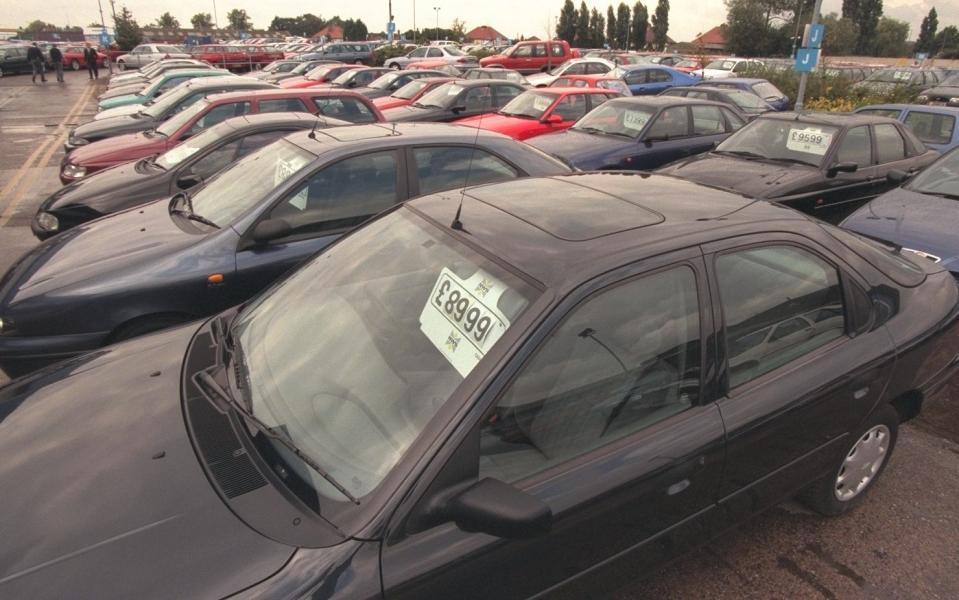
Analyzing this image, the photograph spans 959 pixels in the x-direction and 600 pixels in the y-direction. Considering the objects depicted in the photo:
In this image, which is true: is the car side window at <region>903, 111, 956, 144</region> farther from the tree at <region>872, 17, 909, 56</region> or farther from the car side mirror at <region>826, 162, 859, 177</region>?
the tree at <region>872, 17, 909, 56</region>

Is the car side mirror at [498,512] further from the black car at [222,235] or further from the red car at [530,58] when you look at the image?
the red car at [530,58]

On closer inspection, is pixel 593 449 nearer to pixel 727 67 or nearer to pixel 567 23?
pixel 727 67

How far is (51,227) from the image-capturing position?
17.1 ft

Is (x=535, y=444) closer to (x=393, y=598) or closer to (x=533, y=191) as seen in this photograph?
(x=393, y=598)

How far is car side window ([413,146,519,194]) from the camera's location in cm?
425

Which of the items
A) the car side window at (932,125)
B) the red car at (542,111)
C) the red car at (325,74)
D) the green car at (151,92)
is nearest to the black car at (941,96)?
the car side window at (932,125)

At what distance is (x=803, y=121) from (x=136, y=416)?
7.06m

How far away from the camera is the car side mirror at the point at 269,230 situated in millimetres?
3592

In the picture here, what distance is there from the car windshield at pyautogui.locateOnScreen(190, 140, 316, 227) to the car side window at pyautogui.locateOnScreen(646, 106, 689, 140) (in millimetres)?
5367

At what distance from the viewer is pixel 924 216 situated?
4777 mm

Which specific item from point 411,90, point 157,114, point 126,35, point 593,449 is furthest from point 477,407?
point 126,35

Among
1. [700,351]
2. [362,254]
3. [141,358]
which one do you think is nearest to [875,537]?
[700,351]

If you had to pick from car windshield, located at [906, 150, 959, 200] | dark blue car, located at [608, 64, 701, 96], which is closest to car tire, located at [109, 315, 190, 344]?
car windshield, located at [906, 150, 959, 200]

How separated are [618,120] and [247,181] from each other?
19.0 ft
